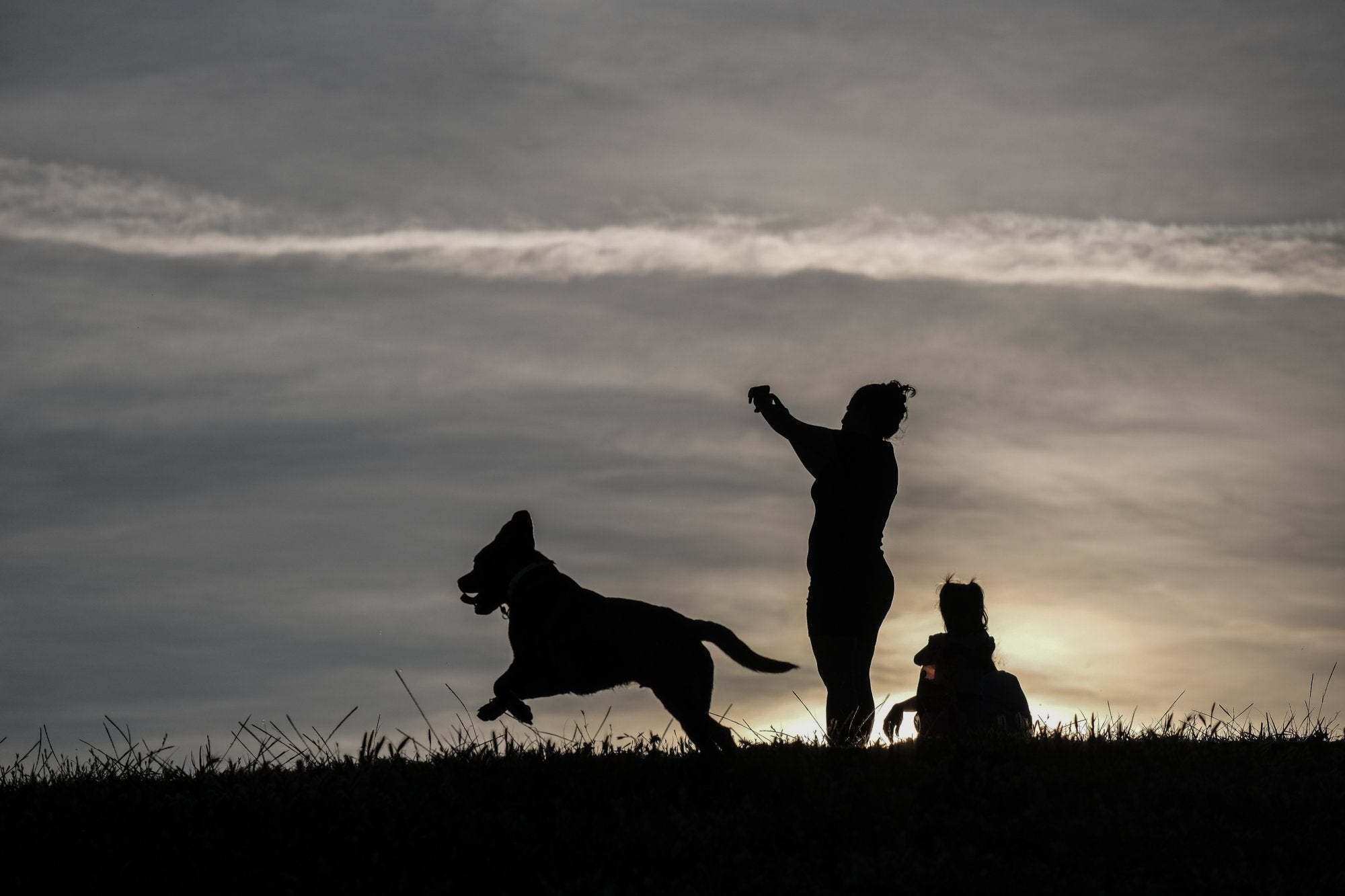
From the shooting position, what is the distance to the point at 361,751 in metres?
Answer: 7.62

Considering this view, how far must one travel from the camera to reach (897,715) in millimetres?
9055

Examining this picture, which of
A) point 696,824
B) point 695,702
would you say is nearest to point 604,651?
point 695,702

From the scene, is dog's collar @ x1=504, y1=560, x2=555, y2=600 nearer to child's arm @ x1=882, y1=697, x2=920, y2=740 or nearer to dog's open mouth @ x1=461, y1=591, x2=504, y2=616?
dog's open mouth @ x1=461, y1=591, x2=504, y2=616

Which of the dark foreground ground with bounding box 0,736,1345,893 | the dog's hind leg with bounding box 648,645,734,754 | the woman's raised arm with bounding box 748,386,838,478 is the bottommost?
the dark foreground ground with bounding box 0,736,1345,893

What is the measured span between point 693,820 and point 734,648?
73.8 inches

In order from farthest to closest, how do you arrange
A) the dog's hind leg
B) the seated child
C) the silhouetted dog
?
the seated child → the silhouetted dog → the dog's hind leg

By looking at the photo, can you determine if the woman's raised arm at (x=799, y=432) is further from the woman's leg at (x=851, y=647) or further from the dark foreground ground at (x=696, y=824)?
the dark foreground ground at (x=696, y=824)

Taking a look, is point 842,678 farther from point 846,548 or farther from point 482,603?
point 482,603

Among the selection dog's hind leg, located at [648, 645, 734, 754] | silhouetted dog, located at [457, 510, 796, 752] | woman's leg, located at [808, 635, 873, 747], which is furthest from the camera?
woman's leg, located at [808, 635, 873, 747]

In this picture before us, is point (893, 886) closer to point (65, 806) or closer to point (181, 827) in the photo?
point (181, 827)

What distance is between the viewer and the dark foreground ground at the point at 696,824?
243 inches

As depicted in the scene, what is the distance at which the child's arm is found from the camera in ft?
28.5

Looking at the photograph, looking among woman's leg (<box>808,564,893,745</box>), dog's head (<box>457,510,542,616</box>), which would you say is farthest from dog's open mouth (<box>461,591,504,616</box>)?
woman's leg (<box>808,564,893,745</box>)

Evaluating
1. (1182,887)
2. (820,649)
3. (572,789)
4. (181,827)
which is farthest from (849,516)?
(181,827)
